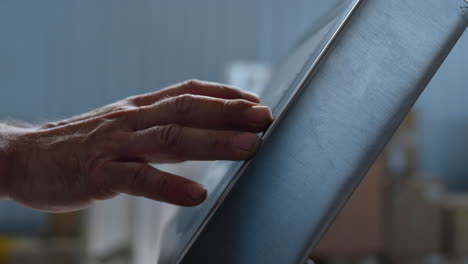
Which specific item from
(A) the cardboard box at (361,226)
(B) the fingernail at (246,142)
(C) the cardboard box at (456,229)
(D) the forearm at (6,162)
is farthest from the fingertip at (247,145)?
(C) the cardboard box at (456,229)

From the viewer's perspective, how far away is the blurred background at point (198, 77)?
236 cm

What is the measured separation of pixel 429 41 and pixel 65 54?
130 inches

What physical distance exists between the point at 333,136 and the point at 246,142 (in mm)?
53

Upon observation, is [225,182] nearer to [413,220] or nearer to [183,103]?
[183,103]

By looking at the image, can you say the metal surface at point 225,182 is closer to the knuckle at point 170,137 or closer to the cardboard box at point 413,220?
the knuckle at point 170,137

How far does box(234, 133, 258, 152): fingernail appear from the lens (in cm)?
27

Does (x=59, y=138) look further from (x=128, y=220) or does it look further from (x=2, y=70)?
(x=2, y=70)

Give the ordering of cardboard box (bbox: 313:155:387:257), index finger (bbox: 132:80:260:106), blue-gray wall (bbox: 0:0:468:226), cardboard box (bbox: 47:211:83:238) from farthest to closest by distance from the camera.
A: blue-gray wall (bbox: 0:0:468:226) < cardboard box (bbox: 47:211:83:238) < cardboard box (bbox: 313:155:387:257) < index finger (bbox: 132:80:260:106)

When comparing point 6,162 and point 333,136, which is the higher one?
point 333,136

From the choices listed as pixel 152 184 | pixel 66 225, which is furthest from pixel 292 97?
pixel 66 225

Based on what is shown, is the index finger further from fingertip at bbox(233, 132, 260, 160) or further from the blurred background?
the blurred background

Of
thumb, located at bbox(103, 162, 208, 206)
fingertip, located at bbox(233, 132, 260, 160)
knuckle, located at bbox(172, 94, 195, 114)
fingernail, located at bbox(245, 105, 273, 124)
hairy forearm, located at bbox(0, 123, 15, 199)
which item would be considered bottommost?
hairy forearm, located at bbox(0, 123, 15, 199)

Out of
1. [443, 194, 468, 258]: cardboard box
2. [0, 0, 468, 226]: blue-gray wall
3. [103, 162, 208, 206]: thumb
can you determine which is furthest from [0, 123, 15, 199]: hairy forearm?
[0, 0, 468, 226]: blue-gray wall

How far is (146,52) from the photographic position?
3.33m
